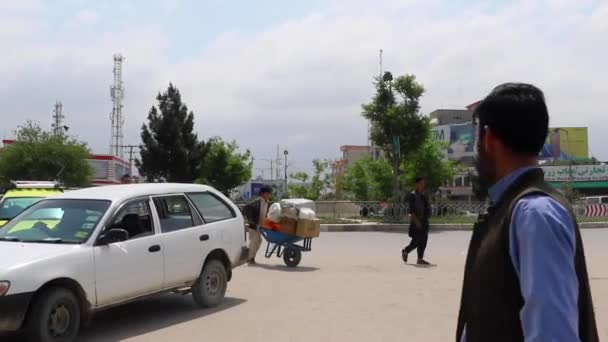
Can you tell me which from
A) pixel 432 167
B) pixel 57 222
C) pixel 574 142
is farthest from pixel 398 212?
pixel 574 142

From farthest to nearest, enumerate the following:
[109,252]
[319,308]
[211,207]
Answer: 1. [211,207]
2. [319,308]
3. [109,252]

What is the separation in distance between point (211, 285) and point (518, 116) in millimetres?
7173

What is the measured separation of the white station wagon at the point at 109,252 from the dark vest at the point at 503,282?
4.98m

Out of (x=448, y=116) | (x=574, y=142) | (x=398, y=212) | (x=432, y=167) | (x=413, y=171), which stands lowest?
(x=398, y=212)

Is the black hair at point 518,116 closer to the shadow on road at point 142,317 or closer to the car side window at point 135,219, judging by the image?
the shadow on road at point 142,317

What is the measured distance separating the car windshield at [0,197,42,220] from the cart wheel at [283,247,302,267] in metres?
4.75

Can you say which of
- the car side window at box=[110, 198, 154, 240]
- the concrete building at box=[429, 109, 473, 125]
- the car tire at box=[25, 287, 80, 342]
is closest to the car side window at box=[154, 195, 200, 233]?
the car side window at box=[110, 198, 154, 240]

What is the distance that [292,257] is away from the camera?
13102 mm

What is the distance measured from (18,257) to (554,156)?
283 feet

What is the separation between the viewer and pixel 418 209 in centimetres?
1314

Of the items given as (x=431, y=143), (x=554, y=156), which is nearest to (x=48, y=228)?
(x=431, y=143)

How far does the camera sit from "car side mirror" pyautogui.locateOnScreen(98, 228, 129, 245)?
694cm

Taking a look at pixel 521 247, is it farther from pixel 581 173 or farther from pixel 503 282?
pixel 581 173

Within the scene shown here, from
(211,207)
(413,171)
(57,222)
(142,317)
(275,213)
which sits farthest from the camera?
(413,171)
